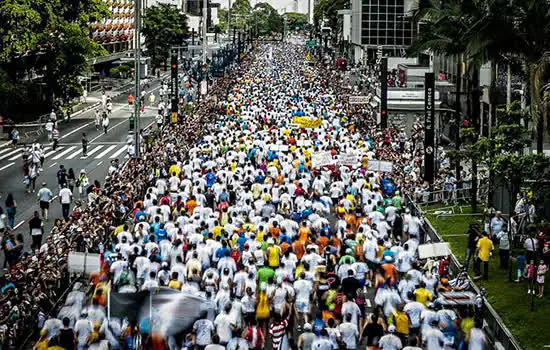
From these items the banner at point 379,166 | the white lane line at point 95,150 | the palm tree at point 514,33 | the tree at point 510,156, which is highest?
the palm tree at point 514,33

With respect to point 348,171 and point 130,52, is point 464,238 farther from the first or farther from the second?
point 130,52

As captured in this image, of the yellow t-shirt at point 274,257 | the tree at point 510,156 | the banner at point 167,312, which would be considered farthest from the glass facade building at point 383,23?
the banner at point 167,312

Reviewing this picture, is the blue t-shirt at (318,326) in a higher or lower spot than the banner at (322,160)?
lower

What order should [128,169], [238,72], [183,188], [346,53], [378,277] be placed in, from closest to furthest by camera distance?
[378,277], [183,188], [128,169], [238,72], [346,53]

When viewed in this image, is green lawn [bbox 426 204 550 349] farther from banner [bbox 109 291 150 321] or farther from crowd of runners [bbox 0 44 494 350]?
banner [bbox 109 291 150 321]

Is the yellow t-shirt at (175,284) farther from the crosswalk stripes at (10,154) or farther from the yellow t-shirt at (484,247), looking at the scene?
the crosswalk stripes at (10,154)

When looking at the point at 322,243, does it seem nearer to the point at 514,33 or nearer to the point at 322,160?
the point at 514,33

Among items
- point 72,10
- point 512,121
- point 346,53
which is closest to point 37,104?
point 72,10
